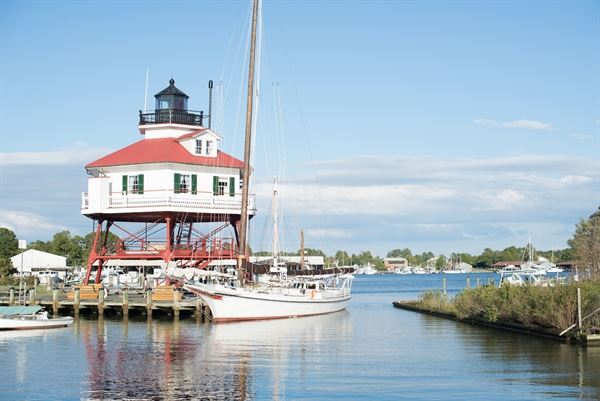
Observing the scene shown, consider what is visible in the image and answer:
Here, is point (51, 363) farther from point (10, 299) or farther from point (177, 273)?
point (10, 299)

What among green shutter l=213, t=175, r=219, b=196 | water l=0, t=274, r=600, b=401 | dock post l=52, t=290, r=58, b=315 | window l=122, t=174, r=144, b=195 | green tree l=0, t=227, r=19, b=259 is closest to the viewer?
water l=0, t=274, r=600, b=401

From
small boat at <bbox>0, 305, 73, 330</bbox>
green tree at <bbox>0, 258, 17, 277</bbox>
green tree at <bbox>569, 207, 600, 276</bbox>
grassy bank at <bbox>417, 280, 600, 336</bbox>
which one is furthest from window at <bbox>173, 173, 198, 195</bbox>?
green tree at <bbox>0, 258, 17, 277</bbox>

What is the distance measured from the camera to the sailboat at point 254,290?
53.2 meters

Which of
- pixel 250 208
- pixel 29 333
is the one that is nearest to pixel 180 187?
pixel 250 208

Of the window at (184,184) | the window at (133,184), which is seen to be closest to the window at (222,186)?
the window at (184,184)

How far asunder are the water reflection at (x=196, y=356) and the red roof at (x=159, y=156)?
500 inches

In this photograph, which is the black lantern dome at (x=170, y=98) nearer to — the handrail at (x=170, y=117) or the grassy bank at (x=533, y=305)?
the handrail at (x=170, y=117)

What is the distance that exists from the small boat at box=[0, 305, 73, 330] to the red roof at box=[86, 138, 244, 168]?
15390 millimetres

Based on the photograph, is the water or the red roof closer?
the water

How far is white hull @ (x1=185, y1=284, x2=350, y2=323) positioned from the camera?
52875 millimetres

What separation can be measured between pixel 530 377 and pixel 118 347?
724 inches

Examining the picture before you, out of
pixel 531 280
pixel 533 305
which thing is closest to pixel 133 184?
pixel 531 280

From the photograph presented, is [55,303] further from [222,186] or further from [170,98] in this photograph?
[170,98]

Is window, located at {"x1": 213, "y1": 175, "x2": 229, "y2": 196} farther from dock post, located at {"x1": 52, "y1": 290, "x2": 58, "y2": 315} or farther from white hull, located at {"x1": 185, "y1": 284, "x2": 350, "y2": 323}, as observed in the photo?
dock post, located at {"x1": 52, "y1": 290, "x2": 58, "y2": 315}
